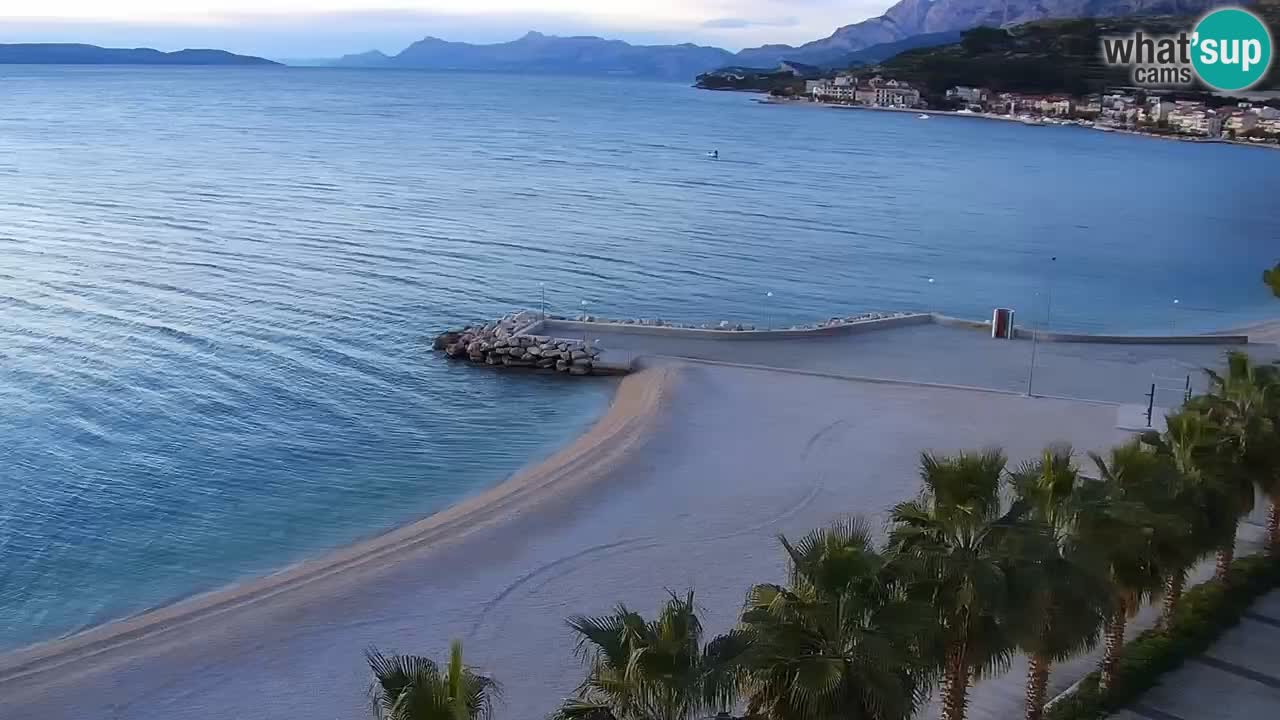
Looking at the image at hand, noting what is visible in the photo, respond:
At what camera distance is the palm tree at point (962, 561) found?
10.6 meters

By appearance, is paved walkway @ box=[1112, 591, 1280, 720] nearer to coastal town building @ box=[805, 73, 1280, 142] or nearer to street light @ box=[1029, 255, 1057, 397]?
street light @ box=[1029, 255, 1057, 397]

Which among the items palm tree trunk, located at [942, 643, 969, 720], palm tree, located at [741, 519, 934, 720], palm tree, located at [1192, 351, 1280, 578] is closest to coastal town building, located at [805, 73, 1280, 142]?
palm tree, located at [1192, 351, 1280, 578]

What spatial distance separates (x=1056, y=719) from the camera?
1362 centimetres

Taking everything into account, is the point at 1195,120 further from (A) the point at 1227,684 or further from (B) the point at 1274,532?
(A) the point at 1227,684

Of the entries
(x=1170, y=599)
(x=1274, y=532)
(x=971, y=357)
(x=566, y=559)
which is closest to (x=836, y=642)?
(x=1170, y=599)

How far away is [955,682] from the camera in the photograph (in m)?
11.4

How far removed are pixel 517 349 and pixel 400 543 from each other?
569 inches

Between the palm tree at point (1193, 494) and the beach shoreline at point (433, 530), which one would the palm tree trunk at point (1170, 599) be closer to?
the palm tree at point (1193, 494)

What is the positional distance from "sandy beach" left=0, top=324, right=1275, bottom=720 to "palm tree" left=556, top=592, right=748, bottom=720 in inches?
223

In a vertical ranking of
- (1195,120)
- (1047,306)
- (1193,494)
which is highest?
(1195,120)

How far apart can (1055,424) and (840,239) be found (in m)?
37.7

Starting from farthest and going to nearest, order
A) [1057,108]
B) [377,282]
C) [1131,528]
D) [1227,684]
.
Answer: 1. [1057,108]
2. [377,282]
3. [1227,684]
4. [1131,528]

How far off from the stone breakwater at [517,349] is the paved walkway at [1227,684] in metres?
20.2

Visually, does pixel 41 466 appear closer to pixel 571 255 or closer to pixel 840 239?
pixel 571 255
